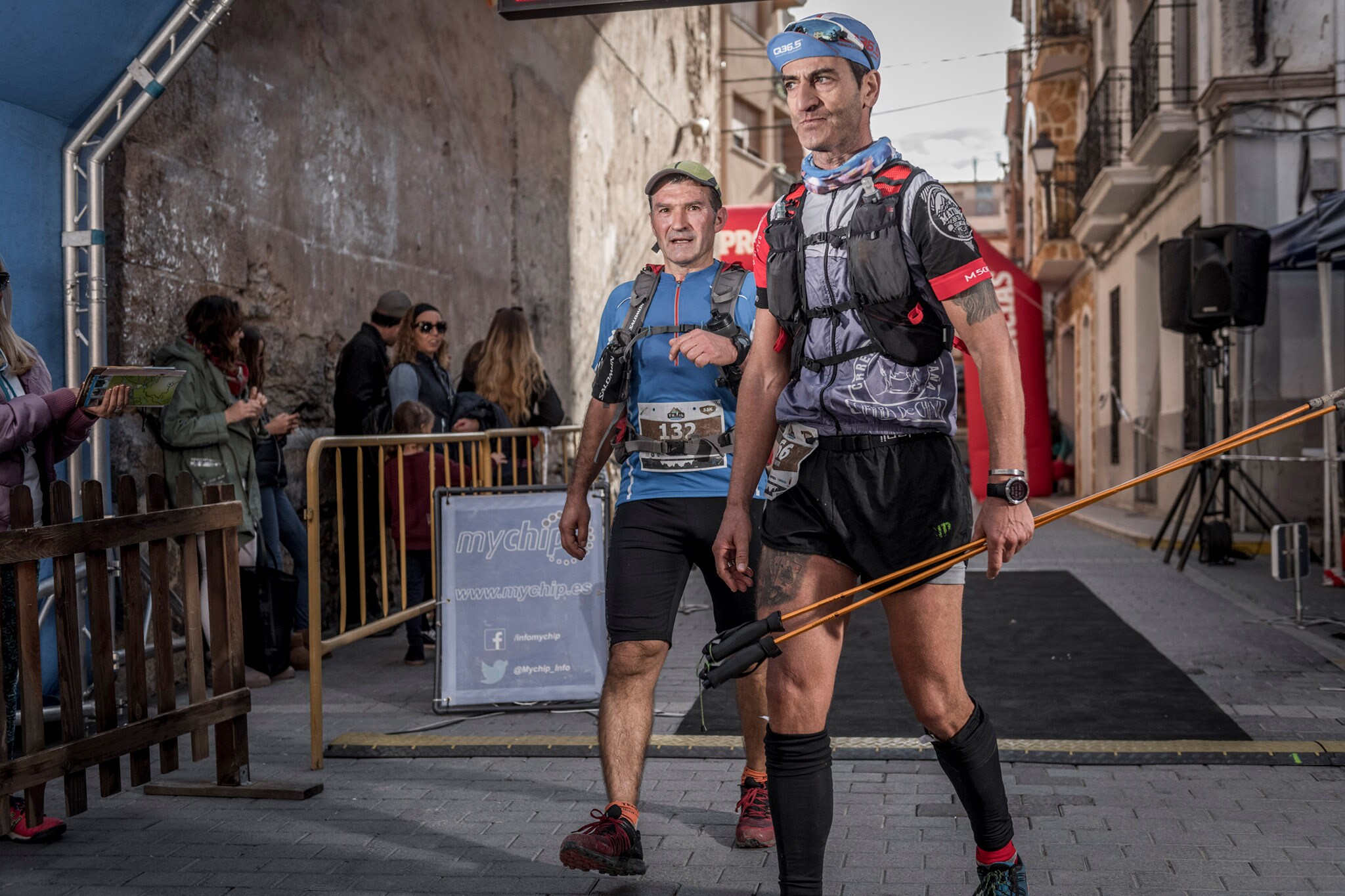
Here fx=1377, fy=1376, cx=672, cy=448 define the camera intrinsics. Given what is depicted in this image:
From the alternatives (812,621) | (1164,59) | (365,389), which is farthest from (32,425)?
(1164,59)

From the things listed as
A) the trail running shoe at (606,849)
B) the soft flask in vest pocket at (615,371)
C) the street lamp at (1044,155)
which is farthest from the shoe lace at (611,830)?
the street lamp at (1044,155)

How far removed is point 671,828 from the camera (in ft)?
13.9

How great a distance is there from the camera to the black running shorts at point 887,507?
3.06 m

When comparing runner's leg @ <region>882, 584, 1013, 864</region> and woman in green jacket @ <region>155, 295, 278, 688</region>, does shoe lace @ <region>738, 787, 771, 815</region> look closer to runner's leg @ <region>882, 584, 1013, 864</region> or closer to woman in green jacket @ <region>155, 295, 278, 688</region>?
runner's leg @ <region>882, 584, 1013, 864</region>

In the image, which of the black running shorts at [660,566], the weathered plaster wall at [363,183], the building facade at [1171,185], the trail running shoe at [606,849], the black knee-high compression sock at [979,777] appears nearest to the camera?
the black knee-high compression sock at [979,777]

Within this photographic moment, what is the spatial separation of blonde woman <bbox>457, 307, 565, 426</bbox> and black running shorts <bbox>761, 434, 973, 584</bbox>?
5.07m

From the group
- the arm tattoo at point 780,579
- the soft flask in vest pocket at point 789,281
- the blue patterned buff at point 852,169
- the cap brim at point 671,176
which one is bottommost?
the arm tattoo at point 780,579

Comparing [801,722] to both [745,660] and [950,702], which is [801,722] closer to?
[745,660]

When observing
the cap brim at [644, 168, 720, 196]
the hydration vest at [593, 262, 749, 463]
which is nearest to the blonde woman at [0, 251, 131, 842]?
the hydration vest at [593, 262, 749, 463]

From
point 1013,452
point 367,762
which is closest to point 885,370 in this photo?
point 1013,452

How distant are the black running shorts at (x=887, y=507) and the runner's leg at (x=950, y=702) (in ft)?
0.27

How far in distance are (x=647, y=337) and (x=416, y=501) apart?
134 inches

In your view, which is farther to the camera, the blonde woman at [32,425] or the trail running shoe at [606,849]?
the blonde woman at [32,425]

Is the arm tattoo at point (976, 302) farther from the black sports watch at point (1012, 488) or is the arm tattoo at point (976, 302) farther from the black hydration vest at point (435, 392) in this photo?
the black hydration vest at point (435, 392)
